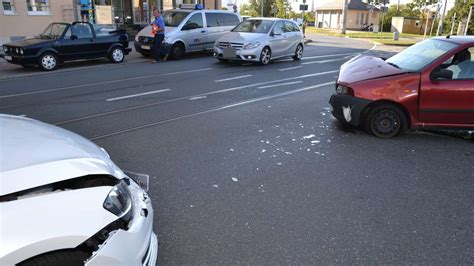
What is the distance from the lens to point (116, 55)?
604 inches

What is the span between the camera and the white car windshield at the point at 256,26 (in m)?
15.3

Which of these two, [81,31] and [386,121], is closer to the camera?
[386,121]

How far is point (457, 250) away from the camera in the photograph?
3.49 metres

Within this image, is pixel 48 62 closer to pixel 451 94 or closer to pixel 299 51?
pixel 299 51

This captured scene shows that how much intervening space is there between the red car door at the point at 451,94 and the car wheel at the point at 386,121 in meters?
0.31

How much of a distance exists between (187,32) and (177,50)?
923 millimetres

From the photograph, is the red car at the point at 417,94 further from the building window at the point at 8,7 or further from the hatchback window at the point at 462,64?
the building window at the point at 8,7

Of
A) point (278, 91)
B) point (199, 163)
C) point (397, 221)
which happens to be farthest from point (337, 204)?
point (278, 91)

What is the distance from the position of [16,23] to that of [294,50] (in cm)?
1276

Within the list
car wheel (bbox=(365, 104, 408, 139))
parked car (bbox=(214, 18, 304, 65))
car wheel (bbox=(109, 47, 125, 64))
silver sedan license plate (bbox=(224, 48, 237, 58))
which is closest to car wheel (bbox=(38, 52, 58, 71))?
car wheel (bbox=(109, 47, 125, 64))

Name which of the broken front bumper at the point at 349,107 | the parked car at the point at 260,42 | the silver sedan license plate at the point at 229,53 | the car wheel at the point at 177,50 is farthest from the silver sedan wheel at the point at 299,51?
the broken front bumper at the point at 349,107

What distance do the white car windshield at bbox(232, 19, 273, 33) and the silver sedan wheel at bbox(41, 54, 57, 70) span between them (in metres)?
6.72

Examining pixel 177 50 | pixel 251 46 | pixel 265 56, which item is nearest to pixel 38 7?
pixel 177 50

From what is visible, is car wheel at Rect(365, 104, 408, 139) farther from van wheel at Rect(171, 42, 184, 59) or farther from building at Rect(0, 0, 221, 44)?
building at Rect(0, 0, 221, 44)
